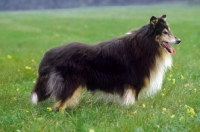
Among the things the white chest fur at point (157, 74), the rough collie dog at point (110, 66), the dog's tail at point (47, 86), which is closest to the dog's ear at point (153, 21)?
the rough collie dog at point (110, 66)

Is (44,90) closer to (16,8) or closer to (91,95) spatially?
(91,95)

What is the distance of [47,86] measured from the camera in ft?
19.6

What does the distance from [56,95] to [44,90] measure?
313mm

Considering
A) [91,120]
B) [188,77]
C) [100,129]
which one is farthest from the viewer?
[188,77]

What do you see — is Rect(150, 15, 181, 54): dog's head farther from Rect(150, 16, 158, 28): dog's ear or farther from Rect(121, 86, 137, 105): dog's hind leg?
Rect(121, 86, 137, 105): dog's hind leg

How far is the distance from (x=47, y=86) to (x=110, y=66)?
1092 millimetres

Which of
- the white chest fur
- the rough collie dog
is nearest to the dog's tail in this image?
the rough collie dog

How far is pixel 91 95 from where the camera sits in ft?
21.6

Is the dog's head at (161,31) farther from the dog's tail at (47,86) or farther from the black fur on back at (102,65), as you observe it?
the dog's tail at (47,86)

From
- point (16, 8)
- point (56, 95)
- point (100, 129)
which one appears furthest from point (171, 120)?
point (16, 8)

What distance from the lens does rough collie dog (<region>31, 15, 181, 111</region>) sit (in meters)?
5.86

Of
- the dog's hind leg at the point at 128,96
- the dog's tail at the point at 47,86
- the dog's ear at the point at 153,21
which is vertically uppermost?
the dog's ear at the point at 153,21

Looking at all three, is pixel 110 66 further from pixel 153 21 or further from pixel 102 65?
pixel 153 21

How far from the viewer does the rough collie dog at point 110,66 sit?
19.2 feet
